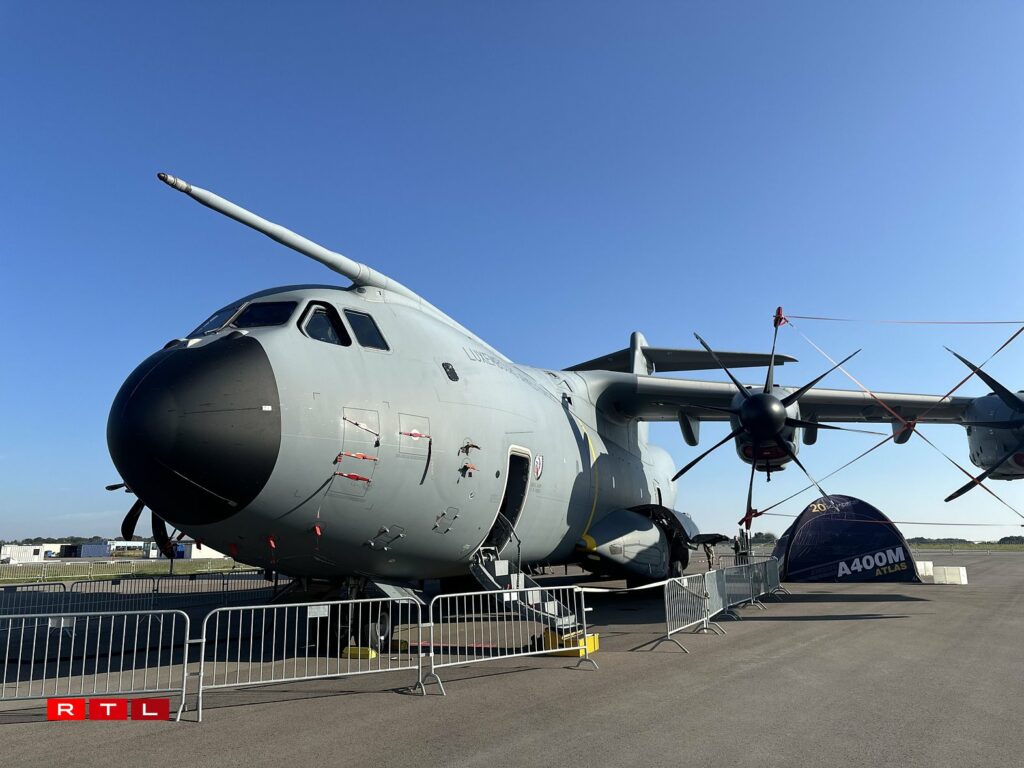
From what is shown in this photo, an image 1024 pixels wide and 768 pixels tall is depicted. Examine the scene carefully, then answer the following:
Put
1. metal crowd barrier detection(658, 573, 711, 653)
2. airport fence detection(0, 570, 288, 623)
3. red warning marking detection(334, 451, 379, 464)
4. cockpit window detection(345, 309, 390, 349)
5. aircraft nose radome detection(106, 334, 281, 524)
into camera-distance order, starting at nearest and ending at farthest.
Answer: aircraft nose radome detection(106, 334, 281, 524) → red warning marking detection(334, 451, 379, 464) → cockpit window detection(345, 309, 390, 349) → metal crowd barrier detection(658, 573, 711, 653) → airport fence detection(0, 570, 288, 623)

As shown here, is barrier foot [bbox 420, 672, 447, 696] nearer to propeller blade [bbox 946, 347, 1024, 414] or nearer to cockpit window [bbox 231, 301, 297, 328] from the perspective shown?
cockpit window [bbox 231, 301, 297, 328]

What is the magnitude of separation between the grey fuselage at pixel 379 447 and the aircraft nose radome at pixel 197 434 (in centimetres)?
3

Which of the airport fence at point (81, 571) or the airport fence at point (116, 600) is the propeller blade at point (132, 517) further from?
the airport fence at point (81, 571)

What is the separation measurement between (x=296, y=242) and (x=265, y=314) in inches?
46.8

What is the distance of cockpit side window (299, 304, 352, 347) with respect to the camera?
792 cm

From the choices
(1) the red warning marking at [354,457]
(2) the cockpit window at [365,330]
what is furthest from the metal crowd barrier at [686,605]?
(2) the cockpit window at [365,330]

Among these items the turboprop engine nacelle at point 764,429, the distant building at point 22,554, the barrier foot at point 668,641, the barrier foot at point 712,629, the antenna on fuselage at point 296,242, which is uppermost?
the antenna on fuselage at point 296,242

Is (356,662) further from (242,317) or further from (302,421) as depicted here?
(242,317)

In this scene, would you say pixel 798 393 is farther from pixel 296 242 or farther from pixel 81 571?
pixel 81 571

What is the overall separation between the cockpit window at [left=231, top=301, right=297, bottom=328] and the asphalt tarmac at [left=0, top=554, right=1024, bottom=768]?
13.1 feet

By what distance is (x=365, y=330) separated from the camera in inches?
332

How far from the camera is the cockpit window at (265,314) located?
7922 mm

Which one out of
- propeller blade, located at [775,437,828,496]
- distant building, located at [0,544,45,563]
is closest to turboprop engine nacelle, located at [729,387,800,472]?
propeller blade, located at [775,437,828,496]

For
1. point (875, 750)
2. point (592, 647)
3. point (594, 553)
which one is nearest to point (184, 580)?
point (594, 553)
